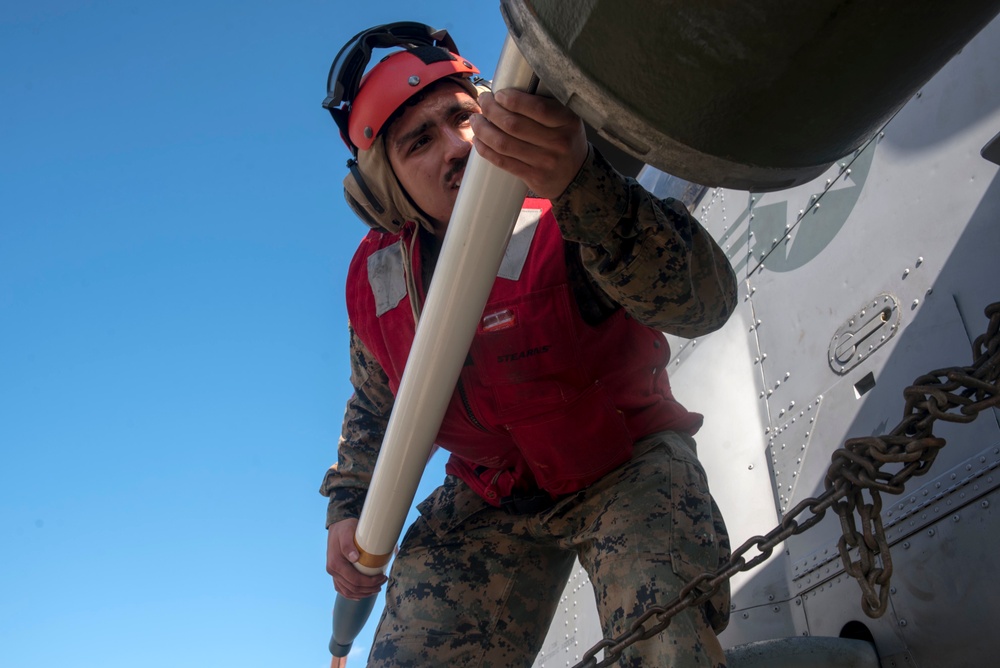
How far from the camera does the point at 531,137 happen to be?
1.67 m

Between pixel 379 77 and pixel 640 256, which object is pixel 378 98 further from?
pixel 640 256

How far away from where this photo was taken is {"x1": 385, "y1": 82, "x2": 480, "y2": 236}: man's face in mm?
2826

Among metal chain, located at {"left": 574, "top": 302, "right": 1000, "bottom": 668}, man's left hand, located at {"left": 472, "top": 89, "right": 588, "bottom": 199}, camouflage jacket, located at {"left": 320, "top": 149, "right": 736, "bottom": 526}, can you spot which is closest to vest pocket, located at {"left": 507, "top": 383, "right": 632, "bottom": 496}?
camouflage jacket, located at {"left": 320, "top": 149, "right": 736, "bottom": 526}

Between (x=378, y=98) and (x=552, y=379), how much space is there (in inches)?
44.4

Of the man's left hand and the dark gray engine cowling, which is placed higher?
the man's left hand

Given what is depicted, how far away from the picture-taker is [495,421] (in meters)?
2.58

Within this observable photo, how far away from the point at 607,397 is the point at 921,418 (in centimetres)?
94

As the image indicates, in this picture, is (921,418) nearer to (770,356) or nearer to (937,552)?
(937,552)

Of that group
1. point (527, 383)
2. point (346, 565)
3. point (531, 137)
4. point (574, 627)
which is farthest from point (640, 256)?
point (574, 627)

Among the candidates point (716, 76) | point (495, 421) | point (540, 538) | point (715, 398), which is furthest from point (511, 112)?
point (715, 398)

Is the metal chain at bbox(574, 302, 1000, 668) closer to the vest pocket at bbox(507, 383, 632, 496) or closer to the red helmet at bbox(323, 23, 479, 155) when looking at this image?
the vest pocket at bbox(507, 383, 632, 496)

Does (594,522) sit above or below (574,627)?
below

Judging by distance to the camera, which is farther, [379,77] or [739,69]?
[379,77]

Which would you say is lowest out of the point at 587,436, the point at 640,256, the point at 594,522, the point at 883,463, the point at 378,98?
the point at 883,463
